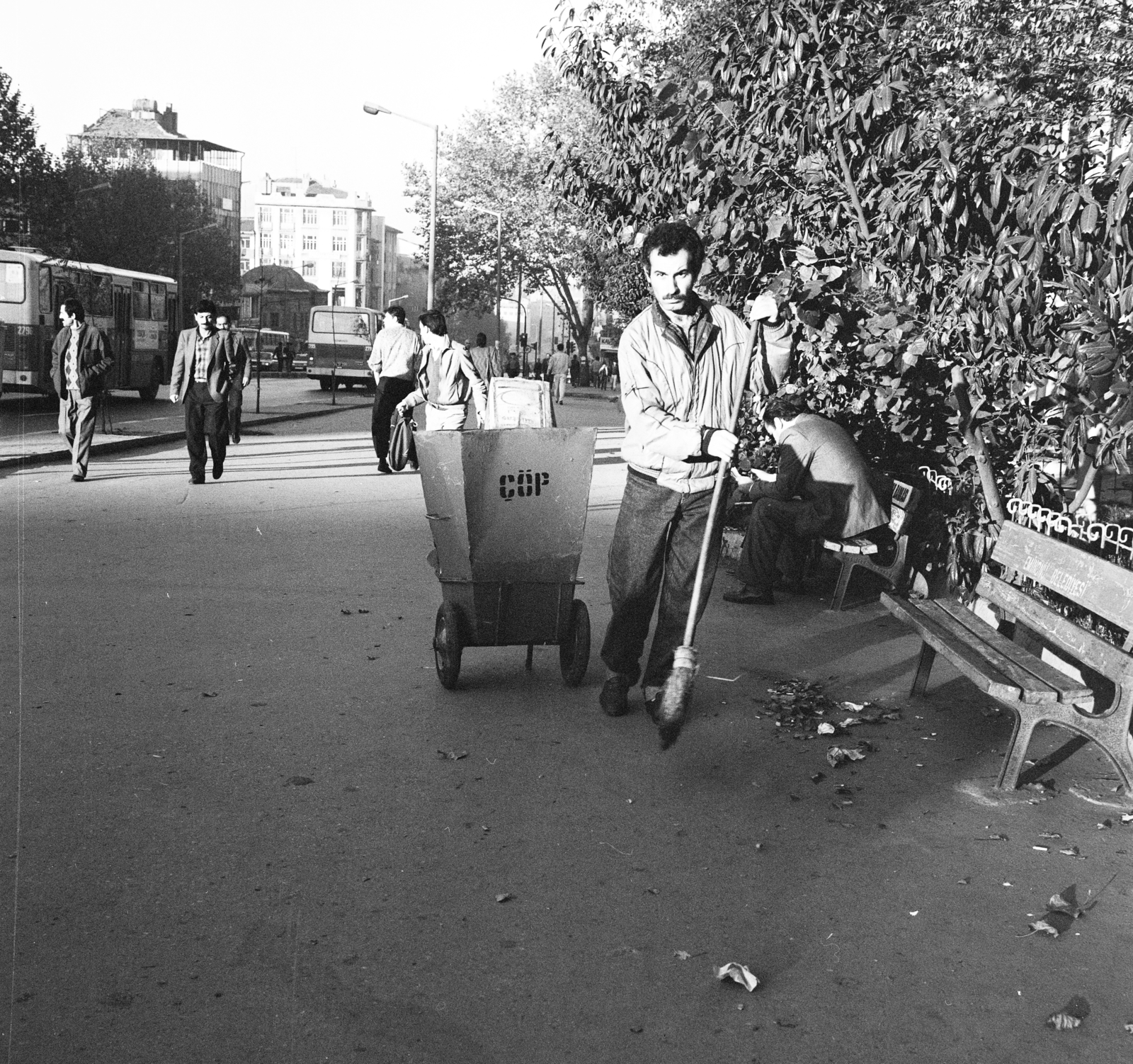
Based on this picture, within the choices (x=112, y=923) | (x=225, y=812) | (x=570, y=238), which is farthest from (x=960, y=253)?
(x=570, y=238)

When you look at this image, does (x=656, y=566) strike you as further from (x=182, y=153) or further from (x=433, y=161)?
(x=182, y=153)

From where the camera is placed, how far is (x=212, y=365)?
12.5 m

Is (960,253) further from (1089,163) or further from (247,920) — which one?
(247,920)

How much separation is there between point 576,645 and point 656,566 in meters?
0.77

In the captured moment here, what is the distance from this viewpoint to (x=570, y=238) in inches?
2032

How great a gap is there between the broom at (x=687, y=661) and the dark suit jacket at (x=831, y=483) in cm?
297

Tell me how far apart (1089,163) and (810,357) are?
6.91 feet

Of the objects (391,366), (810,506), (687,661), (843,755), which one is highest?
(391,366)

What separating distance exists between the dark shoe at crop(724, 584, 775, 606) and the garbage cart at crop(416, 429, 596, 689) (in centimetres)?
235

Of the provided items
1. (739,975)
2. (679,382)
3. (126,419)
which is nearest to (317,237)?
(126,419)

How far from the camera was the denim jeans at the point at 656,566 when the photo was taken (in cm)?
523

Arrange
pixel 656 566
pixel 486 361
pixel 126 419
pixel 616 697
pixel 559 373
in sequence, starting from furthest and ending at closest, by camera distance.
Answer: pixel 559 373 → pixel 126 419 → pixel 486 361 → pixel 616 697 → pixel 656 566

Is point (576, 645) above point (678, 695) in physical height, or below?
below

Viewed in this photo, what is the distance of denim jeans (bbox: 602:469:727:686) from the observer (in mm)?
5234
